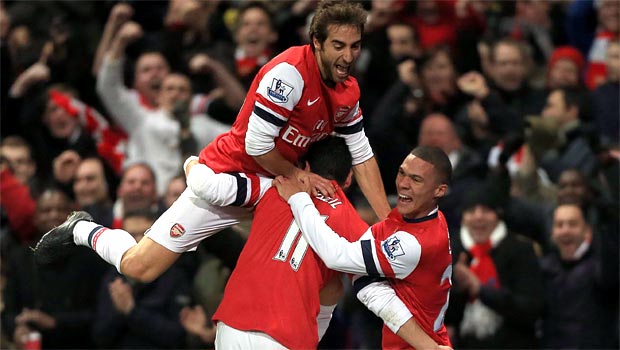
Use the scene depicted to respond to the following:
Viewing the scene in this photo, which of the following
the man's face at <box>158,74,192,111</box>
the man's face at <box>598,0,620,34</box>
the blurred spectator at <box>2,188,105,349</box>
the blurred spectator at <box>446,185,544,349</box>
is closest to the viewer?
the blurred spectator at <box>446,185,544,349</box>

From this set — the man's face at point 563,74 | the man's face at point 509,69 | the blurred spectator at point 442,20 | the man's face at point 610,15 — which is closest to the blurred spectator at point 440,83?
the man's face at point 509,69

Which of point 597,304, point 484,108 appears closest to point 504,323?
point 597,304

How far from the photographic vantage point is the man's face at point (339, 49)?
696 centimetres

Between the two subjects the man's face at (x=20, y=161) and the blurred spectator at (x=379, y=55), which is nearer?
the blurred spectator at (x=379, y=55)

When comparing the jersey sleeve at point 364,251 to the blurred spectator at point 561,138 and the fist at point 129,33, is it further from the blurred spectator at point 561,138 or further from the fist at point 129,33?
the fist at point 129,33

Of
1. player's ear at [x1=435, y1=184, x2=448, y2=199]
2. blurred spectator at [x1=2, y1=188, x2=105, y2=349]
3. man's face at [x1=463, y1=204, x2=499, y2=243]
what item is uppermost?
player's ear at [x1=435, y1=184, x2=448, y2=199]

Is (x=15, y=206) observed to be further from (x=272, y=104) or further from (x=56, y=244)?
(x=272, y=104)

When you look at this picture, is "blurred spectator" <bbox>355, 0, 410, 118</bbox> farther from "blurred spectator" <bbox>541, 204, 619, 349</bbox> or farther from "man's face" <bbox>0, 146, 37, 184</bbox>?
"man's face" <bbox>0, 146, 37, 184</bbox>

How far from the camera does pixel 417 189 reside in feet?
22.9

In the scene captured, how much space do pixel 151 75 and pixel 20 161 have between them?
1.34 meters

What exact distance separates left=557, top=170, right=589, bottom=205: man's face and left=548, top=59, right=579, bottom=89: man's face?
156 cm

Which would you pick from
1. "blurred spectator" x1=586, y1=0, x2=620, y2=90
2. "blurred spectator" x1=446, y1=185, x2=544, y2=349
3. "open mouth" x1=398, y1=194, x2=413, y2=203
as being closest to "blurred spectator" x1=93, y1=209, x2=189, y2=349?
"blurred spectator" x1=446, y1=185, x2=544, y2=349

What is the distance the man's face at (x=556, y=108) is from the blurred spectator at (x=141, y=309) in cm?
330

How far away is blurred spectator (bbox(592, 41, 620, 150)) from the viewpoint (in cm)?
1107
